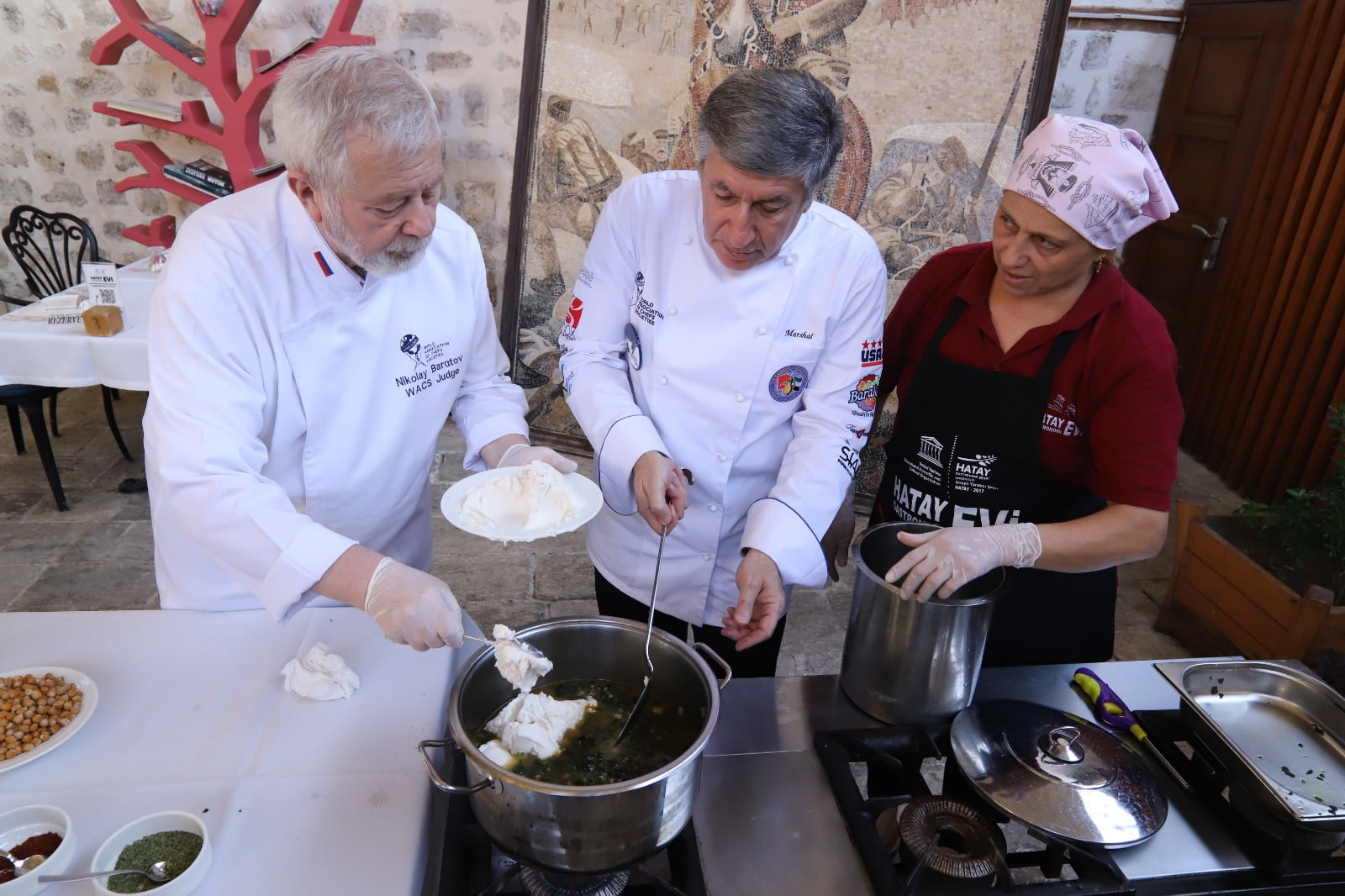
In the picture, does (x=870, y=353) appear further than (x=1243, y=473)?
No

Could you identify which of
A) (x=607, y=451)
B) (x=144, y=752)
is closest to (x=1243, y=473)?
(x=607, y=451)

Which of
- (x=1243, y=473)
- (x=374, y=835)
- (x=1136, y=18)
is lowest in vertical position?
(x=1243, y=473)

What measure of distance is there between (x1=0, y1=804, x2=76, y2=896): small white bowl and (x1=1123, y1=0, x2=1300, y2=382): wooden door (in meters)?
5.72

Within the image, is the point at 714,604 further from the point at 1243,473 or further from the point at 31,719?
the point at 1243,473

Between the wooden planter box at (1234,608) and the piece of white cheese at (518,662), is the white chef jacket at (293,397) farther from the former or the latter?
the wooden planter box at (1234,608)

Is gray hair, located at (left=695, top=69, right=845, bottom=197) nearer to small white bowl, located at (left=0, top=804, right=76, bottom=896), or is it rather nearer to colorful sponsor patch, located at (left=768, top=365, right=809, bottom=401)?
colorful sponsor patch, located at (left=768, top=365, right=809, bottom=401)

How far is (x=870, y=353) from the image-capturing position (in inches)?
78.2

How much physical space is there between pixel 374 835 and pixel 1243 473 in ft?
18.2

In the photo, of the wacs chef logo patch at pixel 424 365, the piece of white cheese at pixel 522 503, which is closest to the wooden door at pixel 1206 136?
the wacs chef logo patch at pixel 424 365

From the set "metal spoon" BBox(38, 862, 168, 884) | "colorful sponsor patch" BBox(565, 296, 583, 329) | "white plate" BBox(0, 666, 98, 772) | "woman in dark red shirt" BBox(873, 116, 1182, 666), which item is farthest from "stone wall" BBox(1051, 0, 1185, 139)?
"metal spoon" BBox(38, 862, 168, 884)

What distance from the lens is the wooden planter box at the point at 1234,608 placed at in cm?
327

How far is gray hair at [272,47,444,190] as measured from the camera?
4.90ft

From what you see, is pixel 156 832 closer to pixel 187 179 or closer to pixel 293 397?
pixel 293 397

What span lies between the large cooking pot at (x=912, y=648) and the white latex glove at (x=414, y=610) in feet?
2.25
